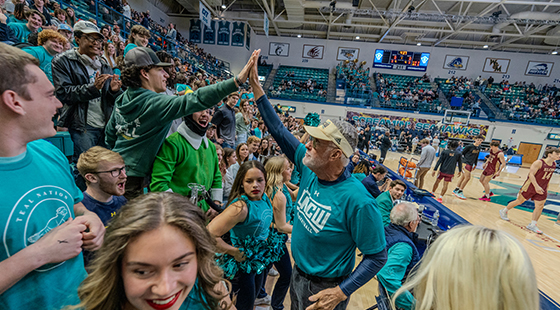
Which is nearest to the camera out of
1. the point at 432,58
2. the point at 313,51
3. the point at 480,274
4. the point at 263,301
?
the point at 480,274

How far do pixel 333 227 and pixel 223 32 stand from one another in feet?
70.9

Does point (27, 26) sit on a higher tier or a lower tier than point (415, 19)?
lower

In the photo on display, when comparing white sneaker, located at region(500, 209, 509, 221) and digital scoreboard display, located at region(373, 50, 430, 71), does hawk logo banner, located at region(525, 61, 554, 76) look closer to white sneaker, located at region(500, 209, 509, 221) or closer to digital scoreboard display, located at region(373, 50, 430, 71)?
digital scoreboard display, located at region(373, 50, 430, 71)

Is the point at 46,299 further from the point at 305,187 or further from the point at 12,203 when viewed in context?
the point at 305,187

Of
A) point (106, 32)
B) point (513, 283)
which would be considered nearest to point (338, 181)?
point (513, 283)

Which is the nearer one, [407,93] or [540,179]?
[540,179]

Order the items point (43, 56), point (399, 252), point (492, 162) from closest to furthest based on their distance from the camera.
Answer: point (399, 252)
point (43, 56)
point (492, 162)

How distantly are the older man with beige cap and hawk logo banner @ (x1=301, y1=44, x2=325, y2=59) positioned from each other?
23909mm

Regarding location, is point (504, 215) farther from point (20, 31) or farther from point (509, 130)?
point (509, 130)

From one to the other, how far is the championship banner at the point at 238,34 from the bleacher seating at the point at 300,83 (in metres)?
4.61

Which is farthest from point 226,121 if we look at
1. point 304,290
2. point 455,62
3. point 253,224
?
point 455,62

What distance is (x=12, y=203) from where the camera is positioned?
0.74 m

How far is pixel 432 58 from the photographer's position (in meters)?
22.3

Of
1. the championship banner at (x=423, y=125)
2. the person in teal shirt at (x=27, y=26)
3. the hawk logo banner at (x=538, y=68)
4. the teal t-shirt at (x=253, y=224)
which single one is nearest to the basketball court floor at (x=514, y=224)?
the teal t-shirt at (x=253, y=224)
